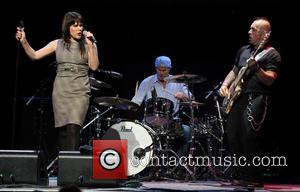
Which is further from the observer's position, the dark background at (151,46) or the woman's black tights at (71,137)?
the dark background at (151,46)

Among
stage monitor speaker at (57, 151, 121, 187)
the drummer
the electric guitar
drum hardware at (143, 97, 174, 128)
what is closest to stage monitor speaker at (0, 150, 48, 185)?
stage monitor speaker at (57, 151, 121, 187)

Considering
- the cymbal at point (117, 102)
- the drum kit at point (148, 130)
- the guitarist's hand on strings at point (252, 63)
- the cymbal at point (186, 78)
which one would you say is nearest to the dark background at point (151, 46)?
the drum kit at point (148, 130)

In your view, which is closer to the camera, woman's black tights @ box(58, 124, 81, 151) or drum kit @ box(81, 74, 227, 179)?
woman's black tights @ box(58, 124, 81, 151)

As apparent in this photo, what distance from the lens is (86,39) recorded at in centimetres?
529

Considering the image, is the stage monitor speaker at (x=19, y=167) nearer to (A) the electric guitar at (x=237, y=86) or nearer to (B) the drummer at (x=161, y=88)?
(A) the electric guitar at (x=237, y=86)

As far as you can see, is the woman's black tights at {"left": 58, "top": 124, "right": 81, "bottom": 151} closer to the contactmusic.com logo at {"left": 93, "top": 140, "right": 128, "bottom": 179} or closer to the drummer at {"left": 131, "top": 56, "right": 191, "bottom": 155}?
the contactmusic.com logo at {"left": 93, "top": 140, "right": 128, "bottom": 179}

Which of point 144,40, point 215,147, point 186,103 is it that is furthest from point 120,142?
point 144,40

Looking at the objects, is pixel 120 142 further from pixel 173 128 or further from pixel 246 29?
A: pixel 246 29

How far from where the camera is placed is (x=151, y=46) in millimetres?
8461

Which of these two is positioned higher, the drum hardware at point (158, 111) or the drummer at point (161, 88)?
the drummer at point (161, 88)

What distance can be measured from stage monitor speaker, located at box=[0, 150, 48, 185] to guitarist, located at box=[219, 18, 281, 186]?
75.5 inches

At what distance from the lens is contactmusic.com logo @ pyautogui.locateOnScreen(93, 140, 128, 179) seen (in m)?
4.77

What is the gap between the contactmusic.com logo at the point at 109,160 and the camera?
477 centimetres

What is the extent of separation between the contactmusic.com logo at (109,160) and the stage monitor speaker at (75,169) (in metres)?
0.06
